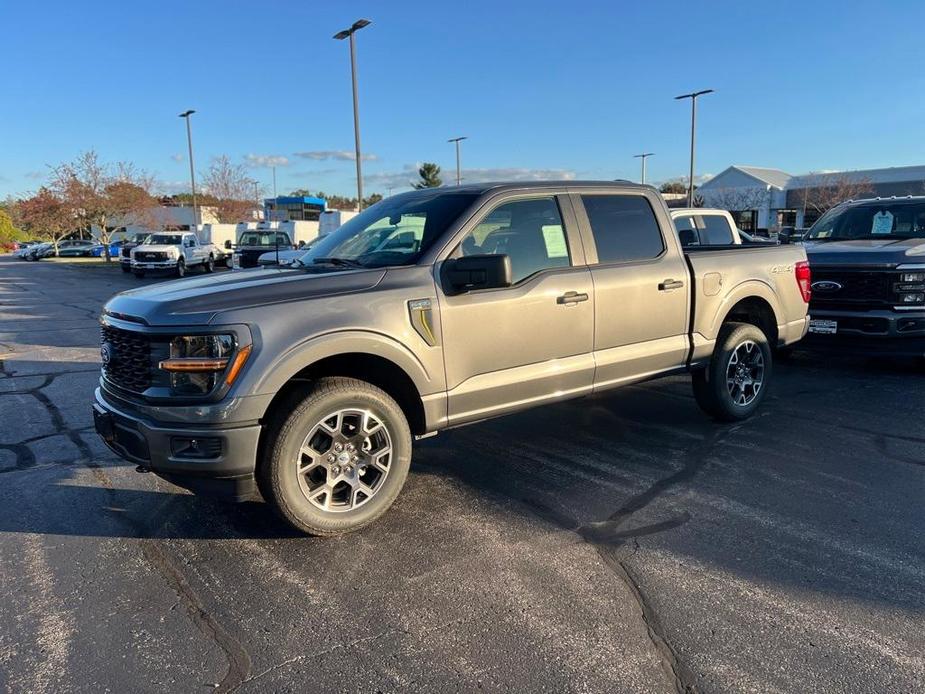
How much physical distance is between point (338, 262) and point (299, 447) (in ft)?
4.71

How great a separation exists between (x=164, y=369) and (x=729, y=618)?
9.69 feet

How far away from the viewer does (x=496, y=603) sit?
3.19 metres

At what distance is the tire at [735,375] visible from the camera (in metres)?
5.71

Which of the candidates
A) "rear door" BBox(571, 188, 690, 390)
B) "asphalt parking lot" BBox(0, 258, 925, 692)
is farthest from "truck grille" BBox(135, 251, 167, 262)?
"rear door" BBox(571, 188, 690, 390)

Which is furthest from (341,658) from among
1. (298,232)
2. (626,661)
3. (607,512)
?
(298,232)

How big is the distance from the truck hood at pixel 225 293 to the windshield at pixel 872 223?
749 centimetres

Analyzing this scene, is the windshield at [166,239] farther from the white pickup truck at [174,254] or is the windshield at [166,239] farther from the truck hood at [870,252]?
the truck hood at [870,252]

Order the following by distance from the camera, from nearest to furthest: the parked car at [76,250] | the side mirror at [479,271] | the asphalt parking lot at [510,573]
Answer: the asphalt parking lot at [510,573] → the side mirror at [479,271] → the parked car at [76,250]

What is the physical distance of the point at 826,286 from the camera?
7797 mm

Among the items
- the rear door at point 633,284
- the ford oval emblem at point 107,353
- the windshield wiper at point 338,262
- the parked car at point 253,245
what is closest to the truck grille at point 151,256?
the parked car at point 253,245

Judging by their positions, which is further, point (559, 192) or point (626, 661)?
point (559, 192)

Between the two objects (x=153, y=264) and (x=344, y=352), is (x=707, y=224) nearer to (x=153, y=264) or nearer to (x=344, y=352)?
(x=344, y=352)

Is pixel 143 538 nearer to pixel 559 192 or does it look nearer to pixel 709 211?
pixel 559 192

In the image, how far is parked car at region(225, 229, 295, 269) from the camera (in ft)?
70.3
